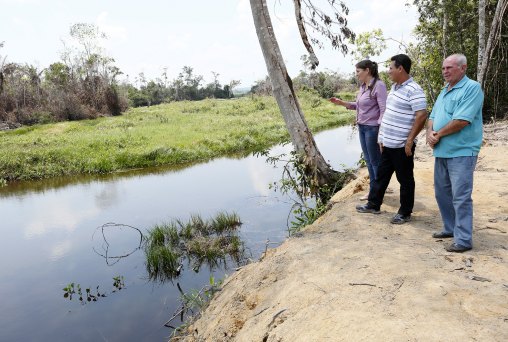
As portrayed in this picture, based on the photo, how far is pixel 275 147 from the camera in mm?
17109

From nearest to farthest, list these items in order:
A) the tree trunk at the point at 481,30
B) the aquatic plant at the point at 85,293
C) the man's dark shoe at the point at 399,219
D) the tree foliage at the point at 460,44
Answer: the man's dark shoe at the point at 399,219
the aquatic plant at the point at 85,293
the tree trunk at the point at 481,30
the tree foliage at the point at 460,44

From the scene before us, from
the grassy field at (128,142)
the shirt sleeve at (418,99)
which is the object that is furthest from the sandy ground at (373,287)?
the grassy field at (128,142)

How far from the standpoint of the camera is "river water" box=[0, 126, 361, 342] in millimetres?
5184

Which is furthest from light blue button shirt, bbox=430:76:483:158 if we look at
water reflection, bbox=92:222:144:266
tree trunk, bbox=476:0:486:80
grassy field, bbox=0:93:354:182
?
grassy field, bbox=0:93:354:182

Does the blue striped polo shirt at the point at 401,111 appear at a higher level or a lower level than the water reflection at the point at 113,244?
higher

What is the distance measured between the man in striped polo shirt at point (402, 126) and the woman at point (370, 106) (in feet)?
1.68

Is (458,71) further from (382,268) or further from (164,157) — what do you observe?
(164,157)

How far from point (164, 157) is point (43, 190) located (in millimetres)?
4493

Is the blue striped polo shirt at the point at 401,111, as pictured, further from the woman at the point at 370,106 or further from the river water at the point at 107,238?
the river water at the point at 107,238

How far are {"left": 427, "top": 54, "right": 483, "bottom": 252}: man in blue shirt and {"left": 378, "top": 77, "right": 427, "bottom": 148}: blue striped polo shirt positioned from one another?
0.37 meters

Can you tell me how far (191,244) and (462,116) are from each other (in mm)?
5040

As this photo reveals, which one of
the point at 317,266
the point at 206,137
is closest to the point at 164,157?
the point at 206,137

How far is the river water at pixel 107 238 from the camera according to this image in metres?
5.18

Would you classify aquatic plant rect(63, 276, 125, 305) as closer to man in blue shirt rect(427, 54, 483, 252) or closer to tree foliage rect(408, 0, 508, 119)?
man in blue shirt rect(427, 54, 483, 252)
